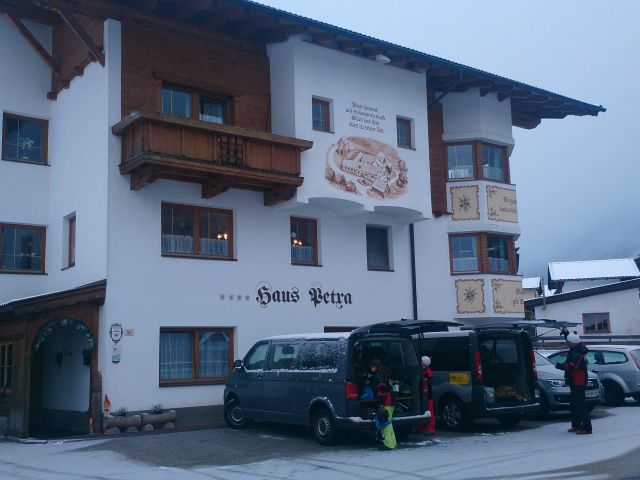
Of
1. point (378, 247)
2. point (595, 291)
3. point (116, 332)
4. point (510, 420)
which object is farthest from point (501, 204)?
point (595, 291)

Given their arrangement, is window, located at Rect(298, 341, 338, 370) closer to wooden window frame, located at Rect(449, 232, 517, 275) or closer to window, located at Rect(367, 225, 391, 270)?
window, located at Rect(367, 225, 391, 270)

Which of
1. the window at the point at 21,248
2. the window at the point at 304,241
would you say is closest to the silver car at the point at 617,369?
the window at the point at 304,241

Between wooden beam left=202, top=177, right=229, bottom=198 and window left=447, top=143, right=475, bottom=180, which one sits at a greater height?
window left=447, top=143, right=475, bottom=180

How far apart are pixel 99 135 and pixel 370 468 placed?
427 inches

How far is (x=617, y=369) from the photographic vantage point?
21672 mm

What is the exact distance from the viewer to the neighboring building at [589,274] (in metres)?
63.6

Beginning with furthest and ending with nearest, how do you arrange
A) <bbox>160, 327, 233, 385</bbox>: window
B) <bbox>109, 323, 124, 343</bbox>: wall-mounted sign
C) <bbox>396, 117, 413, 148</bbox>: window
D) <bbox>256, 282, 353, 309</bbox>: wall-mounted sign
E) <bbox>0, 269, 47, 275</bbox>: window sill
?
<bbox>396, 117, 413, 148</bbox>: window, <bbox>0, 269, 47, 275</bbox>: window sill, <bbox>256, 282, 353, 309</bbox>: wall-mounted sign, <bbox>160, 327, 233, 385</bbox>: window, <bbox>109, 323, 124, 343</bbox>: wall-mounted sign

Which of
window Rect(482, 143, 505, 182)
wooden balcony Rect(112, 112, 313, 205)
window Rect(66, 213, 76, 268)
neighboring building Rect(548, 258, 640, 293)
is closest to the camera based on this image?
wooden balcony Rect(112, 112, 313, 205)

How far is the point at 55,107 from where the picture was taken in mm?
21906

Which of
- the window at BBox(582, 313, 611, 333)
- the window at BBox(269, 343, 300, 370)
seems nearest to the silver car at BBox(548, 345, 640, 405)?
the window at BBox(269, 343, 300, 370)

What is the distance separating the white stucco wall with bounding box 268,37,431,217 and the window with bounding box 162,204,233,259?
82.0 inches

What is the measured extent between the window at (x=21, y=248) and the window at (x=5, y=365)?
2.62 m

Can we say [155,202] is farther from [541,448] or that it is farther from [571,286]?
[571,286]

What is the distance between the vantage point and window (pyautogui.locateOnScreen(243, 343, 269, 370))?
651 inches
